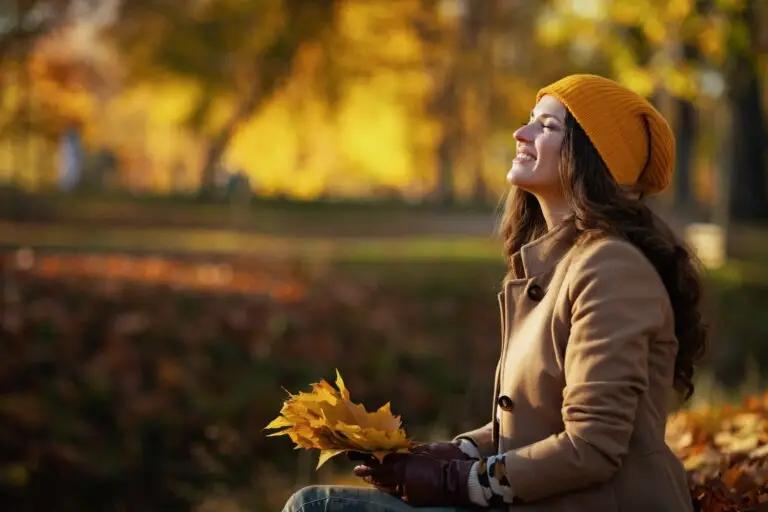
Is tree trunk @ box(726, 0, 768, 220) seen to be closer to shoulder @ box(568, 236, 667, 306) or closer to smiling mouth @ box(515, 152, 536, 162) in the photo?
smiling mouth @ box(515, 152, 536, 162)

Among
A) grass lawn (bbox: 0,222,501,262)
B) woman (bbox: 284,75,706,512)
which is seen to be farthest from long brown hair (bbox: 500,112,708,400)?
grass lawn (bbox: 0,222,501,262)

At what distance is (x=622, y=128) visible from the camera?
2662 millimetres

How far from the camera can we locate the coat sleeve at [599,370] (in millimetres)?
2416

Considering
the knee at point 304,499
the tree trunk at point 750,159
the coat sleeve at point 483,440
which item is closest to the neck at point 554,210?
the coat sleeve at point 483,440

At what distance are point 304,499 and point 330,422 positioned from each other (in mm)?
183

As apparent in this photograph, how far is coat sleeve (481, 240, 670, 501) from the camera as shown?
2416 mm

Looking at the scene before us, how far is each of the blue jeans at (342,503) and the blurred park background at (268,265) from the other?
2.96 feet

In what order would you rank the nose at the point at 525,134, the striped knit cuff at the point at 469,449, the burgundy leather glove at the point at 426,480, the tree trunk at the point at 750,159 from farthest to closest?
the tree trunk at the point at 750,159, the striped knit cuff at the point at 469,449, the nose at the point at 525,134, the burgundy leather glove at the point at 426,480

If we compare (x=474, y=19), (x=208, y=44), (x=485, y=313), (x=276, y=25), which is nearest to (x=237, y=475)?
(x=485, y=313)

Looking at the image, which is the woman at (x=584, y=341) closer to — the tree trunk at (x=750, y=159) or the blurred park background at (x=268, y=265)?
the blurred park background at (x=268, y=265)

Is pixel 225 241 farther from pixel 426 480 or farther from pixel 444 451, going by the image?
pixel 426 480

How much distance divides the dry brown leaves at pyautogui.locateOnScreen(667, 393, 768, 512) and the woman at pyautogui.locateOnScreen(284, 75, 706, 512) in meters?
0.52

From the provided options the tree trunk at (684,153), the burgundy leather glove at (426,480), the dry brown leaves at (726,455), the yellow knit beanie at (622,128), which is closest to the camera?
the burgundy leather glove at (426,480)

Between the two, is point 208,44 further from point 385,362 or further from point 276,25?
point 385,362
